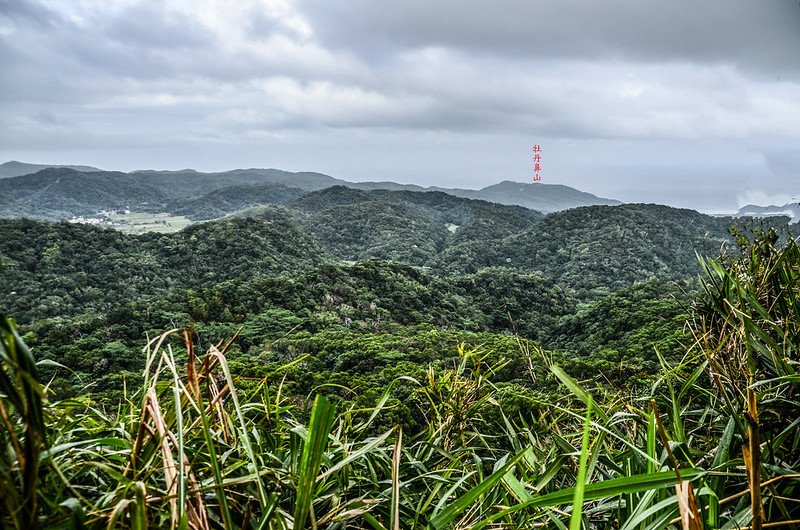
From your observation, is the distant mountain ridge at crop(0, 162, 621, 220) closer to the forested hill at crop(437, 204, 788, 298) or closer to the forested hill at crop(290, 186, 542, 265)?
the forested hill at crop(290, 186, 542, 265)

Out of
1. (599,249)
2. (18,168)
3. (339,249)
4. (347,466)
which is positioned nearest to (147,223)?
(339,249)

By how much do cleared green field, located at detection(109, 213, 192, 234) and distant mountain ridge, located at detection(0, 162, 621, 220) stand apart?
31.9 feet

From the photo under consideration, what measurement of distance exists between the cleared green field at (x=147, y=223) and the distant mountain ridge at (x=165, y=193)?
9714mm

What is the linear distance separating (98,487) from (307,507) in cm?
41

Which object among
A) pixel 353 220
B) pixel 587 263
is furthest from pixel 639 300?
pixel 353 220

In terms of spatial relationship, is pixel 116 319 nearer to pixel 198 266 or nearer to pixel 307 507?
pixel 198 266

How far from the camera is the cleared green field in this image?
66.3 meters

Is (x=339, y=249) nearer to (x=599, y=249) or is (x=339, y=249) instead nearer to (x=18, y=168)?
(x=599, y=249)

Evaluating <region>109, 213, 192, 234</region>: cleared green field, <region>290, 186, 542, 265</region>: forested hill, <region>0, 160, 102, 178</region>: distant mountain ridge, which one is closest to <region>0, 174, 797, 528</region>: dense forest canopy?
<region>290, 186, 542, 265</region>: forested hill

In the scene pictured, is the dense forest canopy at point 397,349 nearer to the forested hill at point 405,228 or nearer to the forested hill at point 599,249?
the forested hill at point 599,249

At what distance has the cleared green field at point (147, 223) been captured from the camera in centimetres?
6626

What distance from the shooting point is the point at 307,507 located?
734mm

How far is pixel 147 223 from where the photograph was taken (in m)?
75.1

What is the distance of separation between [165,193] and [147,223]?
191ft
